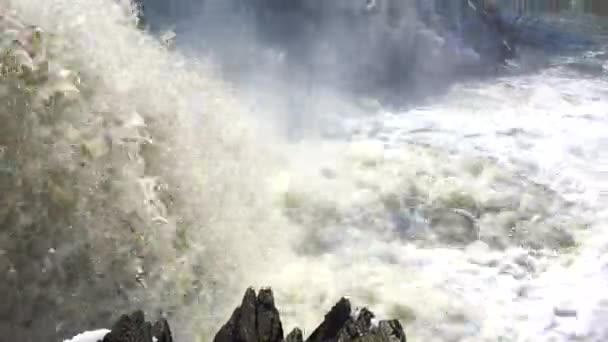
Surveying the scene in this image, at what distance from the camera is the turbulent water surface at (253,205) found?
3.23 m

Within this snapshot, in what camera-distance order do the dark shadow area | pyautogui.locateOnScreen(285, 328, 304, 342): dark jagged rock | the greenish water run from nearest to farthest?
pyautogui.locateOnScreen(285, 328, 304, 342): dark jagged rock < the dark shadow area < the greenish water

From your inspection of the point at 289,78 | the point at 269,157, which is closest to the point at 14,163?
the point at 269,157

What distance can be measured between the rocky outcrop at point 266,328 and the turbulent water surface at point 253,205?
0.80 meters

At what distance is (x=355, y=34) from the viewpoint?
8586 mm

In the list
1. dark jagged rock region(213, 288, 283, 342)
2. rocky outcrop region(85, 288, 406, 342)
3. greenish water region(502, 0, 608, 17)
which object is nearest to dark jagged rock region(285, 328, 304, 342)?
rocky outcrop region(85, 288, 406, 342)

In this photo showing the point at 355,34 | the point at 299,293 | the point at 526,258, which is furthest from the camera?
the point at 355,34

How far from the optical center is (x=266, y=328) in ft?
8.97

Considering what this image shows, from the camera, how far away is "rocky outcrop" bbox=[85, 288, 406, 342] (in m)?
2.54

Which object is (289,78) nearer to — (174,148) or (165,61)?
(165,61)

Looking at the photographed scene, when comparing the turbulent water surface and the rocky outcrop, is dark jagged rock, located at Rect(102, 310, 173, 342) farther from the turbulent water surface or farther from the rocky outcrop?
the turbulent water surface

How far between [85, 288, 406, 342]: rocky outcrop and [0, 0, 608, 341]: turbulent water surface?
799 mm

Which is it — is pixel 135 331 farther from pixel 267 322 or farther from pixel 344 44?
pixel 344 44

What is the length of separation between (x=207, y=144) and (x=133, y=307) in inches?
55.4

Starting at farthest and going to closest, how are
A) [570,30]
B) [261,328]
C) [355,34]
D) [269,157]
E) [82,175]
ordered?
[570,30], [355,34], [269,157], [82,175], [261,328]
